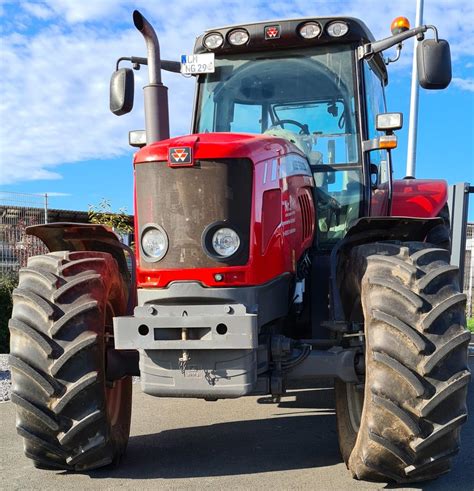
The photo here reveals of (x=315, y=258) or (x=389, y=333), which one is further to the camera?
(x=315, y=258)

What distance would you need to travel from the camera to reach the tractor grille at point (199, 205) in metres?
3.40

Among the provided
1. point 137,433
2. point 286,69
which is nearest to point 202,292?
point 137,433

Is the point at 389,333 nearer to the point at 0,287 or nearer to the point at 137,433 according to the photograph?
the point at 137,433

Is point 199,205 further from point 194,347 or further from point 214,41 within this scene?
point 214,41

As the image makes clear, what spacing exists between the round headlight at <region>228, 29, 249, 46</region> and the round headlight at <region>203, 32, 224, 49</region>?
0.25 ft

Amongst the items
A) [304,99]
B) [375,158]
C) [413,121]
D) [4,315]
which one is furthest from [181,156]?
[413,121]

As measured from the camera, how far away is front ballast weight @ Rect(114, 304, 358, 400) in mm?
3213

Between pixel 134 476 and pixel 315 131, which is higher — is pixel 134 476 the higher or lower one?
the lower one

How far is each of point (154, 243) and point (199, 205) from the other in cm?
33

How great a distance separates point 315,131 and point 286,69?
0.53 meters

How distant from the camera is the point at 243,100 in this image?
4906mm

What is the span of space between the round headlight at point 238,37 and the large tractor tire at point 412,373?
2.32 meters

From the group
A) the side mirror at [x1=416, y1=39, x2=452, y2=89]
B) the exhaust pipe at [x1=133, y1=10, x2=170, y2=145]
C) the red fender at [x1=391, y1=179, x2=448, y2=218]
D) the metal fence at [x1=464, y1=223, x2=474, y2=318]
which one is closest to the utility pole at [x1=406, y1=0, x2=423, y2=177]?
the metal fence at [x1=464, y1=223, x2=474, y2=318]

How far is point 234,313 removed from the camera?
129 inches
